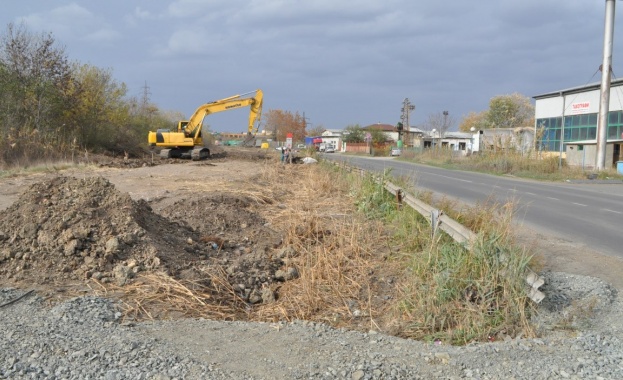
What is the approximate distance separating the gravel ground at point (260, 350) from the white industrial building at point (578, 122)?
113 ft

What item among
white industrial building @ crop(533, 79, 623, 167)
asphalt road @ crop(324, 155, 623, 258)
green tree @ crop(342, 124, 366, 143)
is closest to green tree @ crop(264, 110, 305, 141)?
green tree @ crop(342, 124, 366, 143)

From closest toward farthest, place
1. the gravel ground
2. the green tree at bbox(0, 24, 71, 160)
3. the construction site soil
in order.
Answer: the gravel ground
the construction site soil
the green tree at bbox(0, 24, 71, 160)

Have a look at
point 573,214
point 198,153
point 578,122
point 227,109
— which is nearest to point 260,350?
point 573,214

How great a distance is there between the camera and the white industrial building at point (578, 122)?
4078cm

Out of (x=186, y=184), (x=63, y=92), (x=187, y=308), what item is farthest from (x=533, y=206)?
(x=63, y=92)

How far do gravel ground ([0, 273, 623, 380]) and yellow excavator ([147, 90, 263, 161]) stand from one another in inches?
1162

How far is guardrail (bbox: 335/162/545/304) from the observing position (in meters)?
5.58

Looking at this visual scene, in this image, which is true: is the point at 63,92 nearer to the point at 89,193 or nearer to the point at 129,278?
the point at 89,193

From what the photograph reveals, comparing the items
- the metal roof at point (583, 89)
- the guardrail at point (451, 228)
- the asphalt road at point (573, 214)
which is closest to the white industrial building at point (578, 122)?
the metal roof at point (583, 89)

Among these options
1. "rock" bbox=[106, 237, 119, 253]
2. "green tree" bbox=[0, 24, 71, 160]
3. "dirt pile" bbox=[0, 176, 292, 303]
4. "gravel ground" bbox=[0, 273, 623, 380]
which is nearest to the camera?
"gravel ground" bbox=[0, 273, 623, 380]

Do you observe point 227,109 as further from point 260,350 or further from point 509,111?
point 509,111

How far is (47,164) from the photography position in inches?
1005

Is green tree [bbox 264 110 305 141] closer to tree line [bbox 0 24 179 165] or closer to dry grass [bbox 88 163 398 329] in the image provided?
tree line [bbox 0 24 179 165]

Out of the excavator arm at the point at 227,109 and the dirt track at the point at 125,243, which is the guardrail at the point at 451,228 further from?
the excavator arm at the point at 227,109
